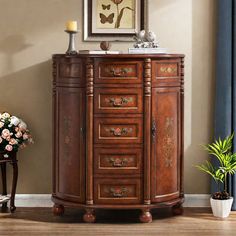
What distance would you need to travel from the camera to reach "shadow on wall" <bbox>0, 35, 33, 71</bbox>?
515cm

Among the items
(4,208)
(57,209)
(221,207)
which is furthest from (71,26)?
(221,207)

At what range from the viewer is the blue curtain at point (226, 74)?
16.5 feet

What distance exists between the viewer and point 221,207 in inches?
194

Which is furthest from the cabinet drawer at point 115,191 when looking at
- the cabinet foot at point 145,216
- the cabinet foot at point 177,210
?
the cabinet foot at point 177,210

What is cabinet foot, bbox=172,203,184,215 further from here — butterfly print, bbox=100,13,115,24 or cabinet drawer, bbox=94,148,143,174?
butterfly print, bbox=100,13,115,24

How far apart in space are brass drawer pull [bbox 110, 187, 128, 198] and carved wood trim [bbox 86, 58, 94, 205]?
Answer: 0.15m

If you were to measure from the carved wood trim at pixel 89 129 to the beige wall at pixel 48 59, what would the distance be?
0.54 metres

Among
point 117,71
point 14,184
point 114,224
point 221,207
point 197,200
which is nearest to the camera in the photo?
point 117,71

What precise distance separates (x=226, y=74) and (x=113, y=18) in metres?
0.91

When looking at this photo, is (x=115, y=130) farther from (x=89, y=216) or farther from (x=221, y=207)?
(x=221, y=207)

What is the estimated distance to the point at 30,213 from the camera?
5.05 m

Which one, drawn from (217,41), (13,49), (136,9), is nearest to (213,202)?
(217,41)

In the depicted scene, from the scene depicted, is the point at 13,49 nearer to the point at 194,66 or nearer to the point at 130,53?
the point at 130,53

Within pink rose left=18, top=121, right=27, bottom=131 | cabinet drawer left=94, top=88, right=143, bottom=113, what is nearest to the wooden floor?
pink rose left=18, top=121, right=27, bottom=131
